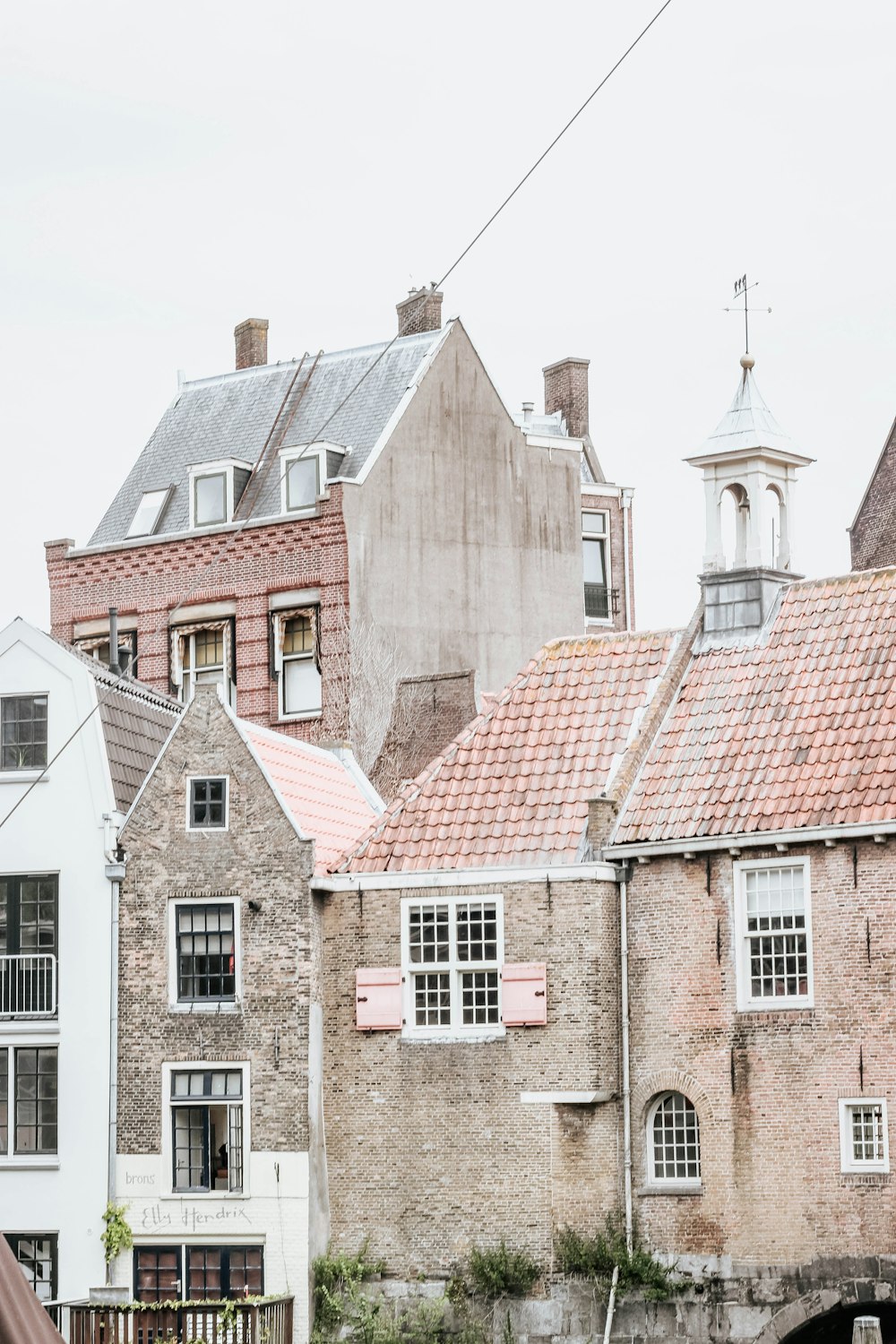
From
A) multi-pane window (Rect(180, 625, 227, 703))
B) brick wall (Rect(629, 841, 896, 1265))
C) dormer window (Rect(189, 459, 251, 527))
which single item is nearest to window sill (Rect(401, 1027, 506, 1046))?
brick wall (Rect(629, 841, 896, 1265))

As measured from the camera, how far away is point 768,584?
32.0 meters

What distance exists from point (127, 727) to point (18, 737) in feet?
5.93

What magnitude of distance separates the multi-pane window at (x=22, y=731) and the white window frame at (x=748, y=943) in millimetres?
11131

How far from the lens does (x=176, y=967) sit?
102 ft

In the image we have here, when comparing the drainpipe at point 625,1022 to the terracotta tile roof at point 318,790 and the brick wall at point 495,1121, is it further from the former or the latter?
the terracotta tile roof at point 318,790

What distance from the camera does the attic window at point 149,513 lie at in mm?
48125

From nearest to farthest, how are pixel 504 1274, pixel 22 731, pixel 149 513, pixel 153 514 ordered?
pixel 504 1274 < pixel 22 731 < pixel 153 514 < pixel 149 513

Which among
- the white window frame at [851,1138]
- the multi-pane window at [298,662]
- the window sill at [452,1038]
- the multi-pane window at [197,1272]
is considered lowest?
the multi-pane window at [197,1272]

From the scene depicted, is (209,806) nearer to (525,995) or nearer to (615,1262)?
(525,995)

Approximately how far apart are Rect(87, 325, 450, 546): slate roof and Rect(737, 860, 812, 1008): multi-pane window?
19.2 metres

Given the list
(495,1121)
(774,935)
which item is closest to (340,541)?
(495,1121)

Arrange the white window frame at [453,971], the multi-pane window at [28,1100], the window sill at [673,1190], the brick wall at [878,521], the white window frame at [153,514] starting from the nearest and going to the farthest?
the window sill at [673,1190]
the white window frame at [453,971]
the multi-pane window at [28,1100]
the brick wall at [878,521]
the white window frame at [153,514]

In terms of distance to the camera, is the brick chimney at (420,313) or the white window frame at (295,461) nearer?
→ the white window frame at (295,461)

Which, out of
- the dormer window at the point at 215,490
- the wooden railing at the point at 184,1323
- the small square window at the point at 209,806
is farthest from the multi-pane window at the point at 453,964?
the dormer window at the point at 215,490
